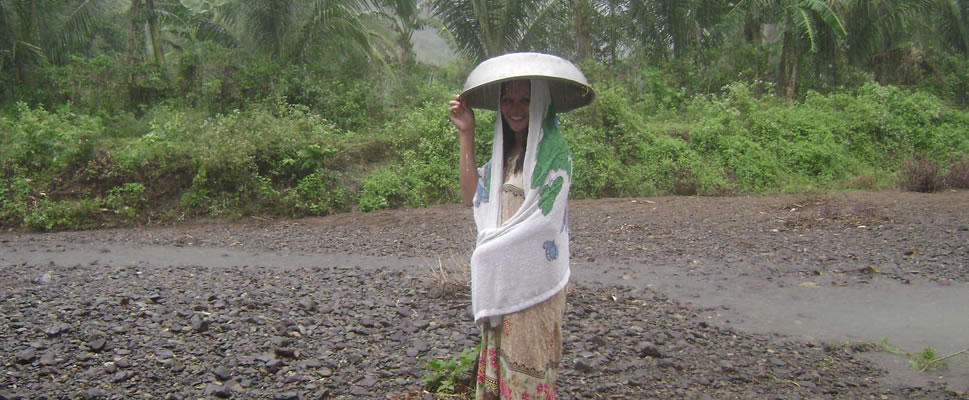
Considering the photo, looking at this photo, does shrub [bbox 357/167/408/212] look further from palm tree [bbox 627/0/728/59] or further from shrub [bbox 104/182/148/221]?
palm tree [bbox 627/0/728/59]

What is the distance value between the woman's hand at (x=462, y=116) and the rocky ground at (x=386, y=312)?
59.0 inches

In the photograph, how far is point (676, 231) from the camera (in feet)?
28.4

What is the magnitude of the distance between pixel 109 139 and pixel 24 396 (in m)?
9.81

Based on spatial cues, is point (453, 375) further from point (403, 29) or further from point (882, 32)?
point (882, 32)

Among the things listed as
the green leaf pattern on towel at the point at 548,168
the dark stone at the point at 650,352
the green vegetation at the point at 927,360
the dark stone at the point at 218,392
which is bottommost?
the green vegetation at the point at 927,360

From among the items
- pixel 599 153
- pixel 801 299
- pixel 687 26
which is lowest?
pixel 801 299

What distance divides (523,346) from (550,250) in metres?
0.34

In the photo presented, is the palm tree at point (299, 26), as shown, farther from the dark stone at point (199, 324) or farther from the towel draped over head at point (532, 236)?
the towel draped over head at point (532, 236)

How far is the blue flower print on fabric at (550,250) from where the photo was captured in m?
2.39

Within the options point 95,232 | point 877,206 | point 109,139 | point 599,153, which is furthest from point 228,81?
point 877,206

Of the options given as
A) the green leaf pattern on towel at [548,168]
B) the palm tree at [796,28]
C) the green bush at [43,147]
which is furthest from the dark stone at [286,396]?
the palm tree at [796,28]

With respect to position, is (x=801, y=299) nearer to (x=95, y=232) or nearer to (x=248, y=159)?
(x=248, y=159)

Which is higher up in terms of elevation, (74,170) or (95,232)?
(74,170)

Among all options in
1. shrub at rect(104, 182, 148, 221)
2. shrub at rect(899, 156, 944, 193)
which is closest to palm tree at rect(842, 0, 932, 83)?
shrub at rect(899, 156, 944, 193)
